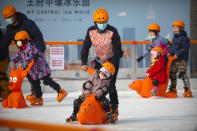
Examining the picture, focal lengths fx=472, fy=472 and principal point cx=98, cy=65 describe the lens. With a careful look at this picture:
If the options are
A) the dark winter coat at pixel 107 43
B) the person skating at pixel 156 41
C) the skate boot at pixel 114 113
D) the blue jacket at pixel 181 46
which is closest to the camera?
the skate boot at pixel 114 113

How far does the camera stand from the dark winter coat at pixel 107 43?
20.9 feet

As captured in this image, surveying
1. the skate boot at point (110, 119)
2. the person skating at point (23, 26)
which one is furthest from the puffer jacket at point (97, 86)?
the person skating at point (23, 26)

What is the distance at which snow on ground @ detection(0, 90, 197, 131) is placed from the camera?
19.3ft

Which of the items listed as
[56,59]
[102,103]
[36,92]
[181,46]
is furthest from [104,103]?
[56,59]

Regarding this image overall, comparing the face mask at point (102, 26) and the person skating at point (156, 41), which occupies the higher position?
the face mask at point (102, 26)

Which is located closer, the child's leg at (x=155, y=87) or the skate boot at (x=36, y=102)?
the skate boot at (x=36, y=102)

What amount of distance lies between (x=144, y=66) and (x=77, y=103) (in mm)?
6361

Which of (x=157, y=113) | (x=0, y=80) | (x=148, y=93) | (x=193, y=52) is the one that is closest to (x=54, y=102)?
(x=0, y=80)

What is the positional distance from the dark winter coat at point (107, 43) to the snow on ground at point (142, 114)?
35.0 inches

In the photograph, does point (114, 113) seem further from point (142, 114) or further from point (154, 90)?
point (154, 90)

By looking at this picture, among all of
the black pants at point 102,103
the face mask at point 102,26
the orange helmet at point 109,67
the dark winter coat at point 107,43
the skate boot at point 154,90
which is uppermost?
the face mask at point 102,26

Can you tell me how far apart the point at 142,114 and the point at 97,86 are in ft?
4.86

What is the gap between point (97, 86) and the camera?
600cm

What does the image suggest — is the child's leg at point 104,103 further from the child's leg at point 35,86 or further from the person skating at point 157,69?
→ the person skating at point 157,69
